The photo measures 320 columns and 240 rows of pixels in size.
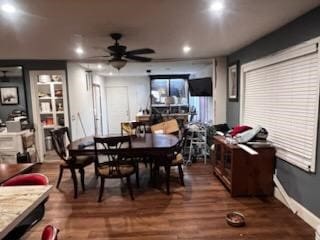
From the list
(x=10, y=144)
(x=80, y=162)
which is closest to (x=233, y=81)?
(x=80, y=162)

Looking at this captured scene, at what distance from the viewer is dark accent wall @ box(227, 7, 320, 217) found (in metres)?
2.46

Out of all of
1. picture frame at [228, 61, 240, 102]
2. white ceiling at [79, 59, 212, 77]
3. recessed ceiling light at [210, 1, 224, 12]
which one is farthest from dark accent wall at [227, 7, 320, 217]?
white ceiling at [79, 59, 212, 77]

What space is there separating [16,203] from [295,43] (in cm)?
319

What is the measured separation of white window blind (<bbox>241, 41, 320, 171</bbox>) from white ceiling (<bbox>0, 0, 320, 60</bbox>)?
466 millimetres

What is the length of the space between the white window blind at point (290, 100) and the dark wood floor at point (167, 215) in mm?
717

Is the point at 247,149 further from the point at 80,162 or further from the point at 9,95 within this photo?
the point at 9,95

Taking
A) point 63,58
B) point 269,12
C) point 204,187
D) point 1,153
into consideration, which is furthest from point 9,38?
point 204,187

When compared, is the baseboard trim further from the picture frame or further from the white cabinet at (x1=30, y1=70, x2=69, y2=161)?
the white cabinet at (x1=30, y1=70, x2=69, y2=161)

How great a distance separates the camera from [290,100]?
9.51ft

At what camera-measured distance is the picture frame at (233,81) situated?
4.56 m

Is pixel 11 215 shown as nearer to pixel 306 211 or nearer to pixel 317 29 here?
pixel 306 211

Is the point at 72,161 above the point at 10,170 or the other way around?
the other way around

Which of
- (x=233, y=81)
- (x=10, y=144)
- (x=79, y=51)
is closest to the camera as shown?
(x=79, y=51)

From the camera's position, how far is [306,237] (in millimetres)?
2311
